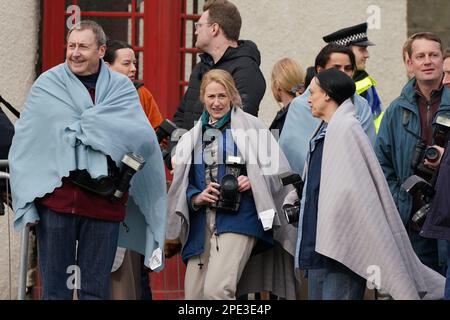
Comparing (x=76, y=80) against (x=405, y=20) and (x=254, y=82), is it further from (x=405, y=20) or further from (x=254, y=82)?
(x=405, y=20)

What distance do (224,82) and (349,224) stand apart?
1.63 m

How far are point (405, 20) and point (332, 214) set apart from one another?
415 centimetres

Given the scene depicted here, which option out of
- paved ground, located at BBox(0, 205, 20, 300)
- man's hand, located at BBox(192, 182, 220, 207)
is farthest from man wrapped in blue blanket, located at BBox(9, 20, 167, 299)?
paved ground, located at BBox(0, 205, 20, 300)

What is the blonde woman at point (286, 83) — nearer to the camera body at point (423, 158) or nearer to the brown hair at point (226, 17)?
the brown hair at point (226, 17)

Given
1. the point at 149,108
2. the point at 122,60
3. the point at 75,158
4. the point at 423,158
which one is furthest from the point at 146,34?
the point at 75,158

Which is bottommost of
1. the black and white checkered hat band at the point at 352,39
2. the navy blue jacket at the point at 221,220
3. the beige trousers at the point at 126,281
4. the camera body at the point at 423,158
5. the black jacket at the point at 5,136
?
the beige trousers at the point at 126,281

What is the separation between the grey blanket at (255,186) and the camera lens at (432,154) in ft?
3.31

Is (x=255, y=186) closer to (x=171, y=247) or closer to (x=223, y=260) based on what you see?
(x=223, y=260)

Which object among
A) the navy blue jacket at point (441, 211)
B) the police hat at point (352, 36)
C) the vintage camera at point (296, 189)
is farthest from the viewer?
the police hat at point (352, 36)

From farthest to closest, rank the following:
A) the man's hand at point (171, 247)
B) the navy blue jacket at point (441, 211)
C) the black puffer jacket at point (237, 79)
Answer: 1. the black puffer jacket at point (237, 79)
2. the man's hand at point (171, 247)
3. the navy blue jacket at point (441, 211)

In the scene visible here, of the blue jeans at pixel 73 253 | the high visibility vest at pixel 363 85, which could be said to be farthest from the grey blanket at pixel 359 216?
the high visibility vest at pixel 363 85

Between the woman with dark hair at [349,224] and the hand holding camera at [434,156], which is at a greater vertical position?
the hand holding camera at [434,156]

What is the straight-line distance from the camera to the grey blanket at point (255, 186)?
1071cm

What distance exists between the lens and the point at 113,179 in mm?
9820
